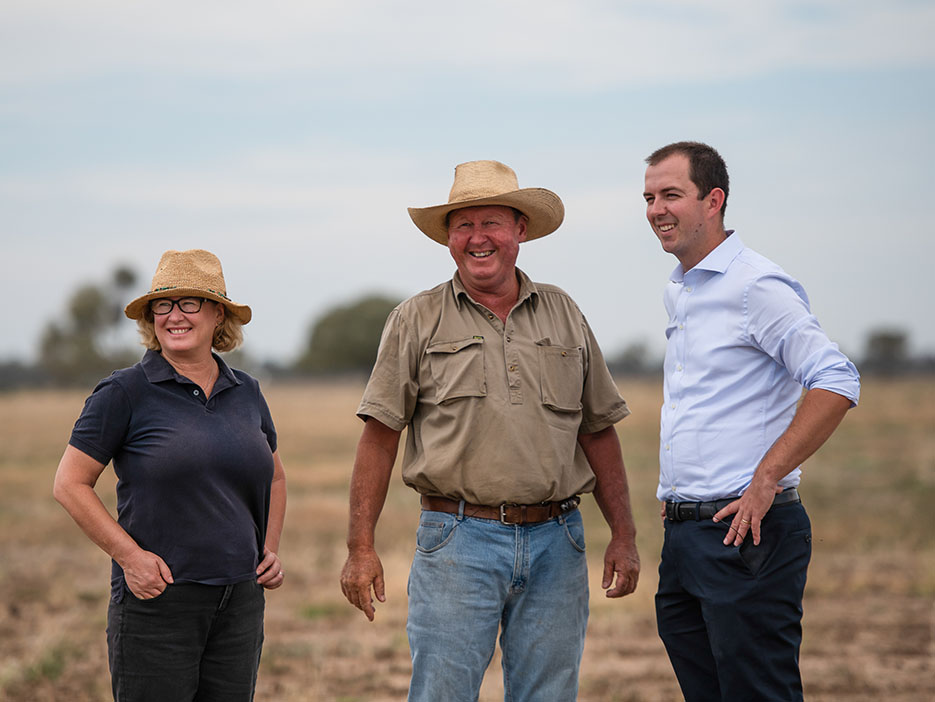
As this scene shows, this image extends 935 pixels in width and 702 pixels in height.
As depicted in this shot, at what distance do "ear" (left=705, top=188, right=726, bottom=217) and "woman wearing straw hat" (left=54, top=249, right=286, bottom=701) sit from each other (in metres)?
1.84

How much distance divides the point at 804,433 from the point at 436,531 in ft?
4.47

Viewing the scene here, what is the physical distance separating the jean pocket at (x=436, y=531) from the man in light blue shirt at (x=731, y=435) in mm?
811

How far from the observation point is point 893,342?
274ft

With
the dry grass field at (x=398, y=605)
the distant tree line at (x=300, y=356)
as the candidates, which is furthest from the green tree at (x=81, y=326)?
A: the dry grass field at (x=398, y=605)

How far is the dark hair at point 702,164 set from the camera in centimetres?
389

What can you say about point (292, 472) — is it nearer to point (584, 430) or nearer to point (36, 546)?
point (36, 546)

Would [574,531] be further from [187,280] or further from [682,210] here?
[187,280]

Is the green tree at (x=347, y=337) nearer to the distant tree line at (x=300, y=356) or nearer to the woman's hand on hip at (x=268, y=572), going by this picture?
the distant tree line at (x=300, y=356)

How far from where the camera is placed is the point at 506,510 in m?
3.91

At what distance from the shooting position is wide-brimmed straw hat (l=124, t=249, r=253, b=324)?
12.5 ft

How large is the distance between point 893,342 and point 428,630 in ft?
284

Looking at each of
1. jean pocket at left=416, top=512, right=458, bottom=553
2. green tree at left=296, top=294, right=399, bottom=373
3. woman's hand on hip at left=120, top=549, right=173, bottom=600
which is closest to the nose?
jean pocket at left=416, top=512, right=458, bottom=553

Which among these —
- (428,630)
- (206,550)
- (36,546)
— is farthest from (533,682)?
(36,546)

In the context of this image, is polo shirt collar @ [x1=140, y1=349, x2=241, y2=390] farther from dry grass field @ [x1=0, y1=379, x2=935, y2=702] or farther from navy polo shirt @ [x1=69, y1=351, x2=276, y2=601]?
dry grass field @ [x1=0, y1=379, x2=935, y2=702]
